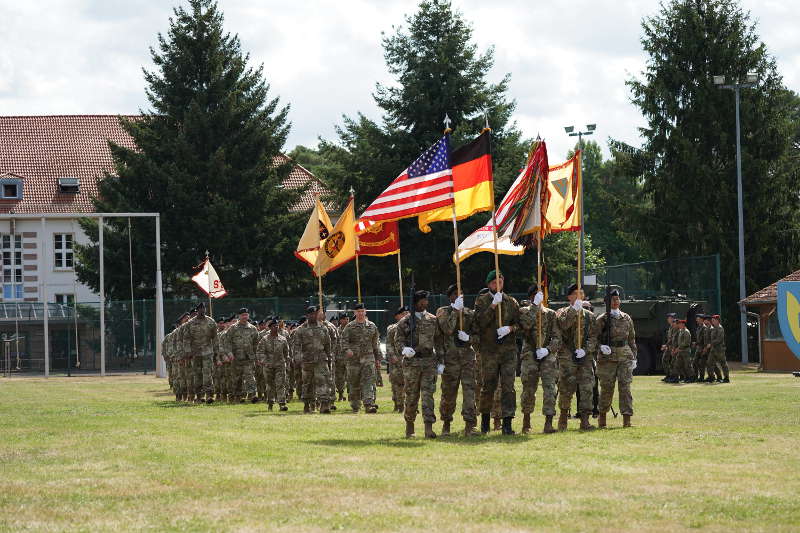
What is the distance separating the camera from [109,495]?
1088 cm

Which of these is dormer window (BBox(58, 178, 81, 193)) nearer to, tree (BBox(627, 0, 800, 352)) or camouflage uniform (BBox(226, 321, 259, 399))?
tree (BBox(627, 0, 800, 352))

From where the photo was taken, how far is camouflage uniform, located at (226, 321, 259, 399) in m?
24.8

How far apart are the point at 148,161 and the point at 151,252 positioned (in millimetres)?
4075

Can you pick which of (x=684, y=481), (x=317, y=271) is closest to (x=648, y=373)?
(x=317, y=271)

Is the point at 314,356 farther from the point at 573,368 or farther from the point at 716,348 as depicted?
the point at 716,348

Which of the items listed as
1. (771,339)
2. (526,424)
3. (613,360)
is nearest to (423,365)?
(526,424)

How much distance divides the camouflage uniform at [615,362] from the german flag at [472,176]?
2.40m

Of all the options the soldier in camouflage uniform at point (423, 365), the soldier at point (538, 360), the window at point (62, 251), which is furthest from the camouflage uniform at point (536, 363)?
the window at point (62, 251)

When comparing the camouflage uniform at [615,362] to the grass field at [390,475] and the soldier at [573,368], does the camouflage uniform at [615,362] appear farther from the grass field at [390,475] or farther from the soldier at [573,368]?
the grass field at [390,475]

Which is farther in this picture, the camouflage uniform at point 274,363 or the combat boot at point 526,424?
the camouflage uniform at point 274,363

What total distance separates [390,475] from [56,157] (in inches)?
2376

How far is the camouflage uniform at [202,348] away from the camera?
2548 cm

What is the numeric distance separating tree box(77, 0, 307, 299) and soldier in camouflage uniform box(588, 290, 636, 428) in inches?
1363

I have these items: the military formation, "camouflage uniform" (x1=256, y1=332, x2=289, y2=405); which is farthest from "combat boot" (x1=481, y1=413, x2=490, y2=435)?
"camouflage uniform" (x1=256, y1=332, x2=289, y2=405)
